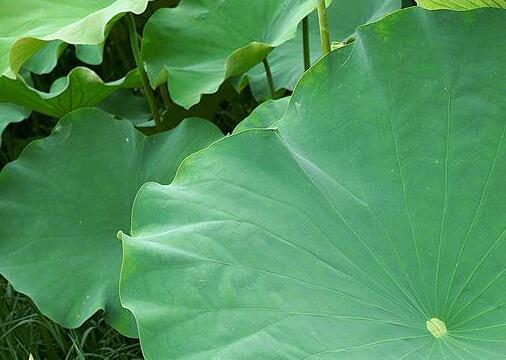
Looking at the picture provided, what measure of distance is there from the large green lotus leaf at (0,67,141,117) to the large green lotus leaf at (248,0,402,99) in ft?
0.87

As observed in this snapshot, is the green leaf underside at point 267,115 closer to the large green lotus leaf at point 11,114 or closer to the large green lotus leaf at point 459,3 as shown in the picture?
the large green lotus leaf at point 459,3

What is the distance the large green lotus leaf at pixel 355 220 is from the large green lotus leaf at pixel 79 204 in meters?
0.45

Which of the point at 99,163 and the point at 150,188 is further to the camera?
the point at 99,163

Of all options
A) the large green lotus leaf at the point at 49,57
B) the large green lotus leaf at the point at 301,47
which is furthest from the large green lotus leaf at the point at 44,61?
the large green lotus leaf at the point at 301,47

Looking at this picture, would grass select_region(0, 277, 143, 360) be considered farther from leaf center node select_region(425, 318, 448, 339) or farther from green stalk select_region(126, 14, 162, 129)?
leaf center node select_region(425, 318, 448, 339)

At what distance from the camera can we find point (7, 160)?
243cm

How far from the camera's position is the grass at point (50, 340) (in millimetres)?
1804

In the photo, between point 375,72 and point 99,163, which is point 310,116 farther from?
point 99,163

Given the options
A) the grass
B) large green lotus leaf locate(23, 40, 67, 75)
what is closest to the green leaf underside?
the grass

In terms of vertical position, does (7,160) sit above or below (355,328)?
below

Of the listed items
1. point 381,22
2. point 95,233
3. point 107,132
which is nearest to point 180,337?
point 381,22

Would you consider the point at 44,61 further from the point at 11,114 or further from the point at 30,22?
the point at 30,22

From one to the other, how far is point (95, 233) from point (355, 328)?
73 centimetres

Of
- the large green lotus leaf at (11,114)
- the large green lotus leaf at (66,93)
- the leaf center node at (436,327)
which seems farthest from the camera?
the large green lotus leaf at (11,114)
